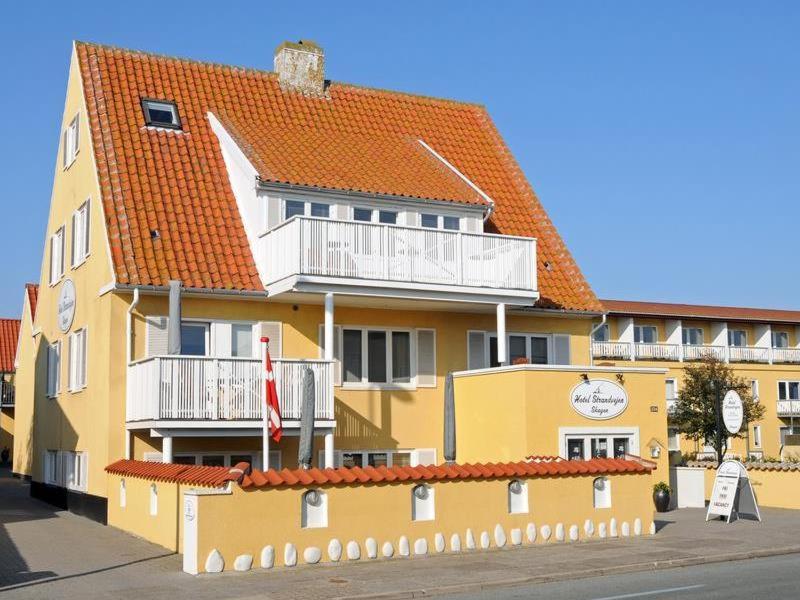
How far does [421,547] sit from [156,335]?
8.97 meters

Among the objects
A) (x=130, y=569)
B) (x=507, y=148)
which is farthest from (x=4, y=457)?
(x=130, y=569)

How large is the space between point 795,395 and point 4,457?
4673 centimetres

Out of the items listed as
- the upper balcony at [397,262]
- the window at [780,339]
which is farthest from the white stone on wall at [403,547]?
the window at [780,339]

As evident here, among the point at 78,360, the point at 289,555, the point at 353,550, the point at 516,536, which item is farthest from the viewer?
the point at 78,360

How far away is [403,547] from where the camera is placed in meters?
17.5

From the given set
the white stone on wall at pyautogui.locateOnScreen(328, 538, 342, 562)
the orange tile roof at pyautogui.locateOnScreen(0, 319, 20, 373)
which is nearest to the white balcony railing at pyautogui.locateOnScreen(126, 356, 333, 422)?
the white stone on wall at pyautogui.locateOnScreen(328, 538, 342, 562)

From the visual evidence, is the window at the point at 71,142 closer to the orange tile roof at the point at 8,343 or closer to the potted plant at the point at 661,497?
the potted plant at the point at 661,497

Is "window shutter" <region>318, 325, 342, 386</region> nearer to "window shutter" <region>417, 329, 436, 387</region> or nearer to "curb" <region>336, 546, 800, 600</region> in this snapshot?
"window shutter" <region>417, 329, 436, 387</region>

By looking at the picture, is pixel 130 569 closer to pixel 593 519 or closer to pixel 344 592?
pixel 344 592

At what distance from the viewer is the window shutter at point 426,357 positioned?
26672 millimetres

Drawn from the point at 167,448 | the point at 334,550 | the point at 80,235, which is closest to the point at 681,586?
the point at 334,550

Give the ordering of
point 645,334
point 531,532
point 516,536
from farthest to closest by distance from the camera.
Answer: point 645,334 → point 531,532 → point 516,536

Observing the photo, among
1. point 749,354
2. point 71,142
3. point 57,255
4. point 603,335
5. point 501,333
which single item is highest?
point 71,142

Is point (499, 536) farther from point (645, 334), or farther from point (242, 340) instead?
point (645, 334)
